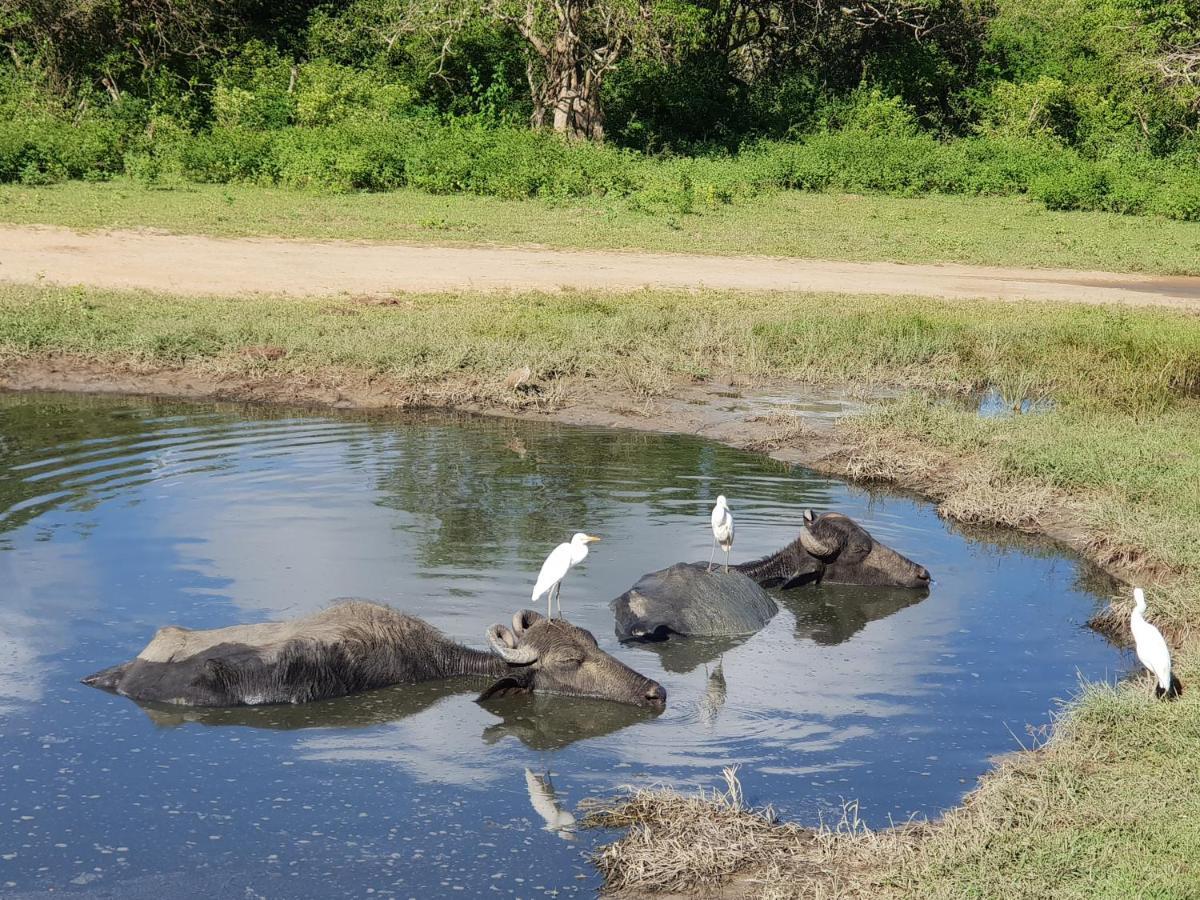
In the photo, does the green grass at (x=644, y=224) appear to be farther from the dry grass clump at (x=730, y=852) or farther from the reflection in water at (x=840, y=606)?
the dry grass clump at (x=730, y=852)

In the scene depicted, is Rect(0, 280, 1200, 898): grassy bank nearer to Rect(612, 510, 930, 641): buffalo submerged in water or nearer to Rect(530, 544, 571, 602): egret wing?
Rect(612, 510, 930, 641): buffalo submerged in water

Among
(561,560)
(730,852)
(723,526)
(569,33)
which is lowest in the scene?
(730,852)

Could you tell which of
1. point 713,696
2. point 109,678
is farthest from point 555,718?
point 109,678

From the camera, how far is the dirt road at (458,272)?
1714 cm

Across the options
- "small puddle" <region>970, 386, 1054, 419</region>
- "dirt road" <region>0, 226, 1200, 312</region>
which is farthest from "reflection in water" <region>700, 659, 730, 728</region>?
"dirt road" <region>0, 226, 1200, 312</region>

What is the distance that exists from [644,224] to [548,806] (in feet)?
59.6

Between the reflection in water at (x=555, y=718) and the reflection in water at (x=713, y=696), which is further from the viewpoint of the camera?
the reflection in water at (x=713, y=696)

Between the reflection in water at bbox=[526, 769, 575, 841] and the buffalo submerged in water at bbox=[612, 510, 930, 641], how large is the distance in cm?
167

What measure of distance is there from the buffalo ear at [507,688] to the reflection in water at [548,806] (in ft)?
2.15

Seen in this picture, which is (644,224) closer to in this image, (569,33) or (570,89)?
(569,33)

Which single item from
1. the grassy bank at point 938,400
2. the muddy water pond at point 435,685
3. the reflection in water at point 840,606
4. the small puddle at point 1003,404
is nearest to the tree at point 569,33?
the grassy bank at point 938,400

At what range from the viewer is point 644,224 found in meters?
23.2

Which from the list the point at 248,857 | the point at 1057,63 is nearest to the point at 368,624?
the point at 248,857

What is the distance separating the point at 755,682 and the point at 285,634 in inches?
87.2
